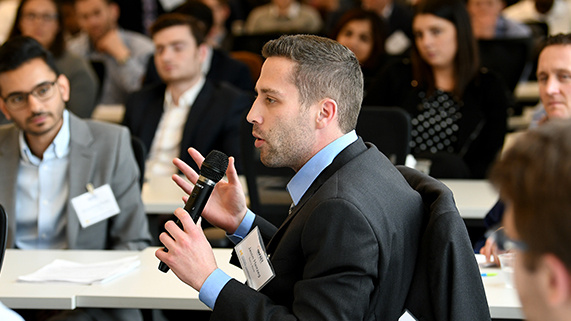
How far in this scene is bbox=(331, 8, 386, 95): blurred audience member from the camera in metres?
5.27

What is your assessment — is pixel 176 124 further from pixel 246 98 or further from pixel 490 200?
pixel 490 200

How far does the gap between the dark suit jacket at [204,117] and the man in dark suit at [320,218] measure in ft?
7.02

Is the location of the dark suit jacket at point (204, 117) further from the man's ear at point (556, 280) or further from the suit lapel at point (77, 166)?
the man's ear at point (556, 280)

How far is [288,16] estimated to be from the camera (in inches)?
320

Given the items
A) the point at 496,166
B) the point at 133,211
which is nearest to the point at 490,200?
the point at 133,211

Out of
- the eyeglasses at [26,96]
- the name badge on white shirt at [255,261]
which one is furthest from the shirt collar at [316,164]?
the eyeglasses at [26,96]

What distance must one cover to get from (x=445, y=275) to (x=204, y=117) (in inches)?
107

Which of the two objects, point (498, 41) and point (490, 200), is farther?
point (498, 41)

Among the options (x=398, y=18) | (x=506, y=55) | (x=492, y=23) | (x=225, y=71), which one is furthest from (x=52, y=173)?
(x=398, y=18)

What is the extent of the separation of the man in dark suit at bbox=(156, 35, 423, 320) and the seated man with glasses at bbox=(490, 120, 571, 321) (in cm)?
55

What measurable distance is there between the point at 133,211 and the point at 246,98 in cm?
150

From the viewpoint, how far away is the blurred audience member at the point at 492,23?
19.9 feet

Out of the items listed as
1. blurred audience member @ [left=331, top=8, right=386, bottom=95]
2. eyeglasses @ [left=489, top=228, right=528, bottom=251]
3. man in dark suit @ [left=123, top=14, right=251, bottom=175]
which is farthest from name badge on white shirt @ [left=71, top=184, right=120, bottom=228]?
blurred audience member @ [left=331, top=8, right=386, bottom=95]

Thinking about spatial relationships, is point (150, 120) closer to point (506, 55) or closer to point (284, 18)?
point (506, 55)
